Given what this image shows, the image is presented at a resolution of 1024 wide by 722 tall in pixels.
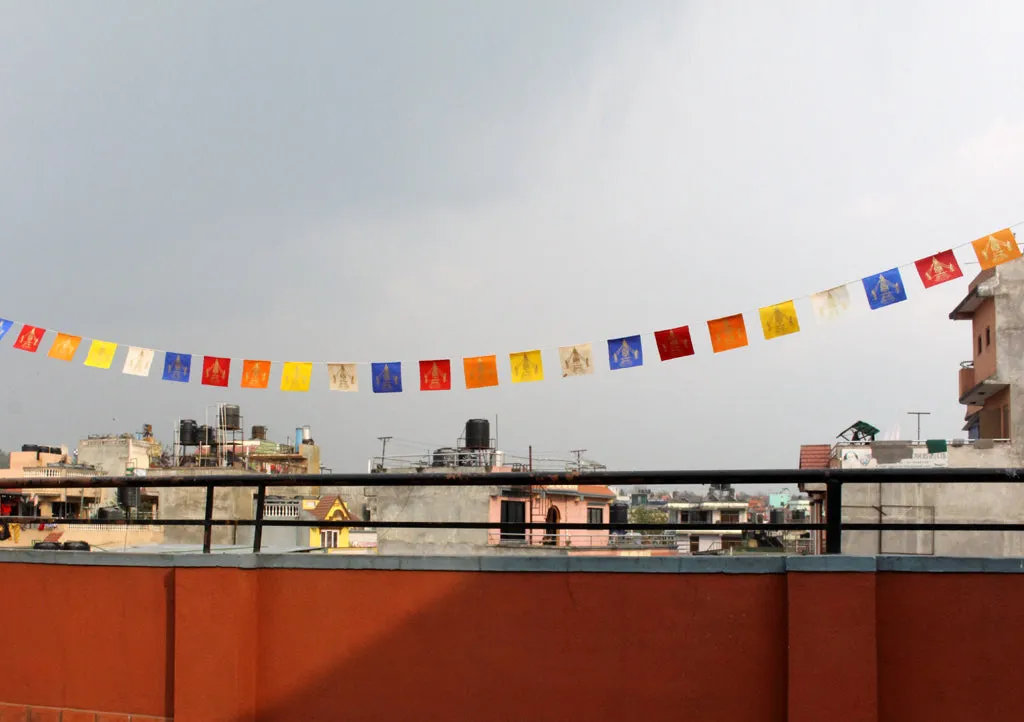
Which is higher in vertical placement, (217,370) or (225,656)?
(217,370)

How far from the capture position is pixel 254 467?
42250mm

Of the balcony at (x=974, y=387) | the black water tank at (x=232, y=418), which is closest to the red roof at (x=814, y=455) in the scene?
the balcony at (x=974, y=387)

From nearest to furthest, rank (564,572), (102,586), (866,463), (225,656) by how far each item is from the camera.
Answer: (564,572), (225,656), (102,586), (866,463)

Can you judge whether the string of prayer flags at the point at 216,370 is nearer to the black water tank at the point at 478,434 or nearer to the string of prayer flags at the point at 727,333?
the string of prayer flags at the point at 727,333

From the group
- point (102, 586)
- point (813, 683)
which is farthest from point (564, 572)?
point (102, 586)

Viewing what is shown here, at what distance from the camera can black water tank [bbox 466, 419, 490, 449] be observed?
35.6 meters

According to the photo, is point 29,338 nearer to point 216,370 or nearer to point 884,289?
point 216,370

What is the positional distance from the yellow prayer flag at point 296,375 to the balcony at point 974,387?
2838 centimetres

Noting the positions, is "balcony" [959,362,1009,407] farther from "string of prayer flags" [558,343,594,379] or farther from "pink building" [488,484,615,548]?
"string of prayer flags" [558,343,594,379]

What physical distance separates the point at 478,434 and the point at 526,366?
24337 millimetres

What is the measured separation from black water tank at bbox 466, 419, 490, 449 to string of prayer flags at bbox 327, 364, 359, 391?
76.5 feet

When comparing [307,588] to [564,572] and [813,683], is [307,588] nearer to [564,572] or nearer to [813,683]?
[564,572]

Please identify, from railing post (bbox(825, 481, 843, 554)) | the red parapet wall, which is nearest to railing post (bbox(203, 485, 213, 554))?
the red parapet wall

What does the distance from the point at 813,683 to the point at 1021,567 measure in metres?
1.32
